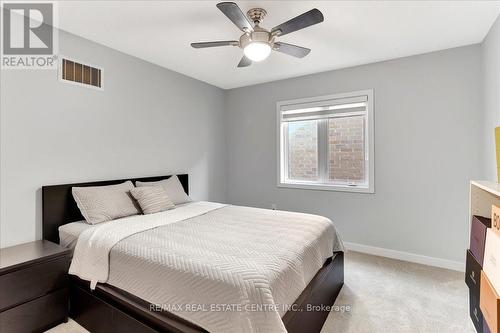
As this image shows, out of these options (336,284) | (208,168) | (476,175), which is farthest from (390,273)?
(208,168)

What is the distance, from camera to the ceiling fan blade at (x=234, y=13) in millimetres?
1601

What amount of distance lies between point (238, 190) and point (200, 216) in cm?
196

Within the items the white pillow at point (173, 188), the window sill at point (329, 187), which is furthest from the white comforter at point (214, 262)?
the window sill at point (329, 187)

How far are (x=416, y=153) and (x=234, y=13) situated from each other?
2.69m

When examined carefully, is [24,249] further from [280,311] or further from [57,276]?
[280,311]

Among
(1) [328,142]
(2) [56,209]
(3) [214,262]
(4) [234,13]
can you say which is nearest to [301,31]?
(4) [234,13]

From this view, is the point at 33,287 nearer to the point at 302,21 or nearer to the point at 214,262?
the point at 214,262

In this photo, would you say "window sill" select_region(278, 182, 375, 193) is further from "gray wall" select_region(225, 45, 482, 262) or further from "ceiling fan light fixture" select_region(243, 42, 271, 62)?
"ceiling fan light fixture" select_region(243, 42, 271, 62)

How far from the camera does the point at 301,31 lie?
8.12 ft

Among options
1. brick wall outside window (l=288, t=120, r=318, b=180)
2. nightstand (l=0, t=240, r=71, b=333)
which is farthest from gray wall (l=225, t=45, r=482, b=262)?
nightstand (l=0, t=240, r=71, b=333)

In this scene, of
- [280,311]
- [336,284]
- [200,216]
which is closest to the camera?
[280,311]

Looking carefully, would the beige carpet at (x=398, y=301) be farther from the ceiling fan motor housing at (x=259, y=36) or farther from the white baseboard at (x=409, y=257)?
the ceiling fan motor housing at (x=259, y=36)

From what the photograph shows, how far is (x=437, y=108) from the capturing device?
2.97 m

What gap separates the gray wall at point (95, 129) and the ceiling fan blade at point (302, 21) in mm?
2008
